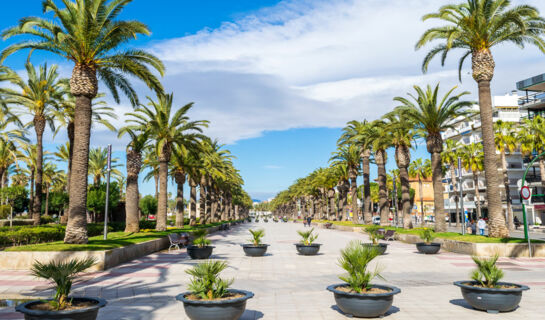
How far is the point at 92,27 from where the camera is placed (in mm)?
17031

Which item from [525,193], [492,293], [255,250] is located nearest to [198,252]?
[255,250]

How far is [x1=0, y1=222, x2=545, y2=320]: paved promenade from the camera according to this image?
7891 mm

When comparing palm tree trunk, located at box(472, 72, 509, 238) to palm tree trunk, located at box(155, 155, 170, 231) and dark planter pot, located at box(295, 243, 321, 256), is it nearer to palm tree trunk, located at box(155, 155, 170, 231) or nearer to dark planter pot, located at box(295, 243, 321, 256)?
Answer: dark planter pot, located at box(295, 243, 321, 256)

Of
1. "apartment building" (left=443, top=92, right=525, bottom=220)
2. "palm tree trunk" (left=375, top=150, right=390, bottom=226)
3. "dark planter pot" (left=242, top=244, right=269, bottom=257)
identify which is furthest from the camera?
"apartment building" (left=443, top=92, right=525, bottom=220)

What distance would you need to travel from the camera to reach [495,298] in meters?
7.62

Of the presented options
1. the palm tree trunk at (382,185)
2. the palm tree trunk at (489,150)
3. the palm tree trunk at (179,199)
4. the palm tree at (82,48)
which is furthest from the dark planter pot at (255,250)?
the palm tree trunk at (382,185)

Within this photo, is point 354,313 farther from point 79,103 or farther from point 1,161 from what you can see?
point 1,161

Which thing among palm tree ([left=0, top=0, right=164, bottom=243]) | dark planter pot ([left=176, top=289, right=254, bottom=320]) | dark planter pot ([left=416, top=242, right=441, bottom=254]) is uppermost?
palm tree ([left=0, top=0, right=164, bottom=243])

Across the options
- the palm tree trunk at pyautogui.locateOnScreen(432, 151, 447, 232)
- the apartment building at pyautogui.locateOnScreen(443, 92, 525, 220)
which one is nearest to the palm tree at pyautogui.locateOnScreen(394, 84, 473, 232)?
the palm tree trunk at pyautogui.locateOnScreen(432, 151, 447, 232)

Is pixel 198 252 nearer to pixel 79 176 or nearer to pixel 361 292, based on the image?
pixel 79 176

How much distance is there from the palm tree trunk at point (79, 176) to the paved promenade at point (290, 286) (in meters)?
2.61

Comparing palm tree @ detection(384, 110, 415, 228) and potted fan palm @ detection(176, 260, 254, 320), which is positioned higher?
palm tree @ detection(384, 110, 415, 228)

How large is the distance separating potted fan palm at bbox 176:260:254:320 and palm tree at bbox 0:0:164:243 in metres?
11.3

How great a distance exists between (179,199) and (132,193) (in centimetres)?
992
